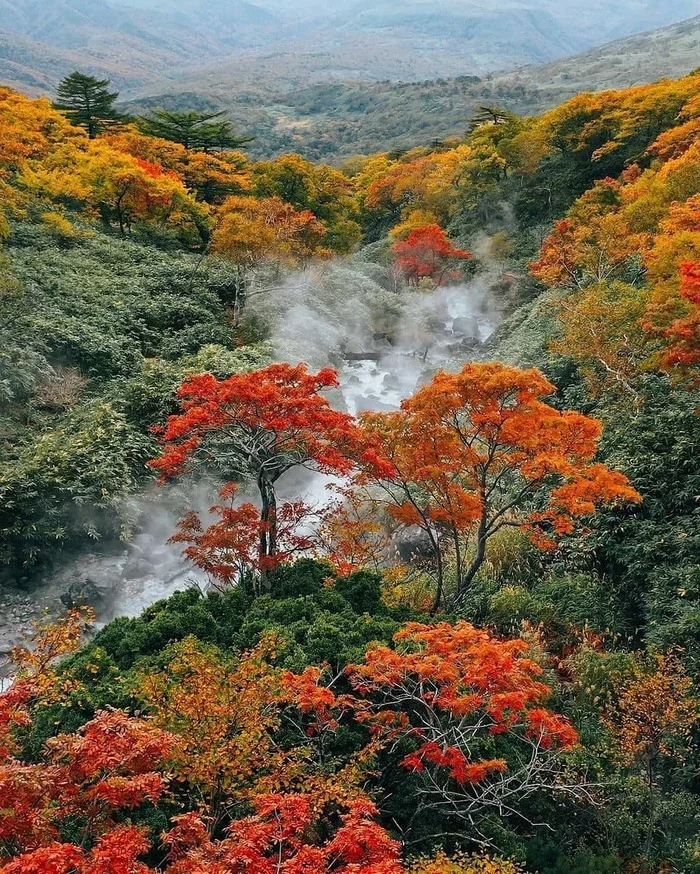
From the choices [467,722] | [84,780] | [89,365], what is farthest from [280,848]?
[89,365]

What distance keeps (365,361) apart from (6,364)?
18.0 metres

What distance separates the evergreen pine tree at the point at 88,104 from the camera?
132 ft

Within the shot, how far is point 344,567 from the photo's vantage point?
40.1 ft

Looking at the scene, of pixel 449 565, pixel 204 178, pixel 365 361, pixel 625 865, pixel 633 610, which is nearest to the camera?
pixel 625 865

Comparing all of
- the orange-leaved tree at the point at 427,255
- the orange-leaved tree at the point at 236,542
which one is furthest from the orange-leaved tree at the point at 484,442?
the orange-leaved tree at the point at 427,255

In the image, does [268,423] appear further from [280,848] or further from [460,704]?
[280,848]

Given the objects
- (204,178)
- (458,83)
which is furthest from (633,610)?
(458,83)

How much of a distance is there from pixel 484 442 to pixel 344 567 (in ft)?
12.8

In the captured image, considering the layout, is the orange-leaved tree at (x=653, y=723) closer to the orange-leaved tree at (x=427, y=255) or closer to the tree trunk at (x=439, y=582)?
the tree trunk at (x=439, y=582)

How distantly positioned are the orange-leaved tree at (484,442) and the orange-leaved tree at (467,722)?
3.26 meters

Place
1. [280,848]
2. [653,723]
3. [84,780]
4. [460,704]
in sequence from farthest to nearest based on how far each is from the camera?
1. [653,723]
2. [460,704]
3. [84,780]
4. [280,848]

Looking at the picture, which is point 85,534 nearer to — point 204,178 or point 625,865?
point 625,865

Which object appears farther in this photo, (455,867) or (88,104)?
(88,104)

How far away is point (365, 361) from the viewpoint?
31.9 m
